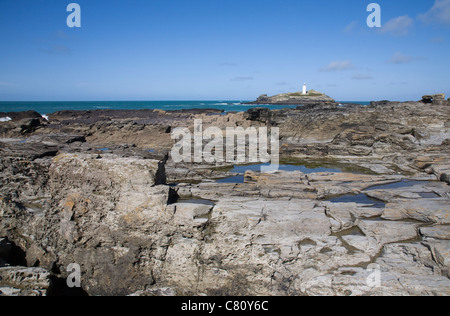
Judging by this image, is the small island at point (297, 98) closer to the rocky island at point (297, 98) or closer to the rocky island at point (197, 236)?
the rocky island at point (297, 98)

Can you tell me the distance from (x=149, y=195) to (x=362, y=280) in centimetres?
478

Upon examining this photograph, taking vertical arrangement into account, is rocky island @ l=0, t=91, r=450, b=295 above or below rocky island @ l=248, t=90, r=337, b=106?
below

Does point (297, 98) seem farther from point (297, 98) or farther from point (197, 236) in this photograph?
point (197, 236)

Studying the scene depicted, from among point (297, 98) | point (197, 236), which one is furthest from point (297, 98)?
point (197, 236)

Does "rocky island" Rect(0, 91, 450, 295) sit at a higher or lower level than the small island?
lower

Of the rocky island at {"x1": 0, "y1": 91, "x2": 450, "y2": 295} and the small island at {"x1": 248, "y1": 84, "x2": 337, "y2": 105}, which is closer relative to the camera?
the rocky island at {"x1": 0, "y1": 91, "x2": 450, "y2": 295}

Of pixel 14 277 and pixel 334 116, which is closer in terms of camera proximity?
pixel 14 277

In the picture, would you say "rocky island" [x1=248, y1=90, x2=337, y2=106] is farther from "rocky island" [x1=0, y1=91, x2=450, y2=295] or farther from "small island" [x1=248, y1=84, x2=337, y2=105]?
"rocky island" [x1=0, y1=91, x2=450, y2=295]

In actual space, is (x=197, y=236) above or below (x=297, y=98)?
below

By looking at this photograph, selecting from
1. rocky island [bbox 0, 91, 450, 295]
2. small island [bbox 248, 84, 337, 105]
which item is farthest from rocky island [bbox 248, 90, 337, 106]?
rocky island [bbox 0, 91, 450, 295]
